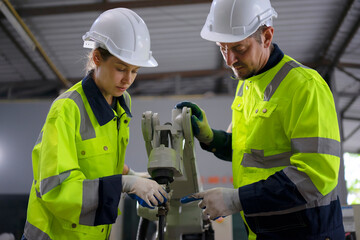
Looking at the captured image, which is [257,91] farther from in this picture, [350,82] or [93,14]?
[350,82]

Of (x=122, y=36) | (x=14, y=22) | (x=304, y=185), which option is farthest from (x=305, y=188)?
(x=14, y=22)

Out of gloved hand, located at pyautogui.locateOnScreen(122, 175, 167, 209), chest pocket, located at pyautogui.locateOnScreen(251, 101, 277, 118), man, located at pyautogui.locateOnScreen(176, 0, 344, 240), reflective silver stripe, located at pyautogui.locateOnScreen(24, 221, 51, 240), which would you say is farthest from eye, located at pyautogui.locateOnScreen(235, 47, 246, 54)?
reflective silver stripe, located at pyautogui.locateOnScreen(24, 221, 51, 240)

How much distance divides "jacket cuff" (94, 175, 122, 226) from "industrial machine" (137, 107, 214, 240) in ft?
0.56

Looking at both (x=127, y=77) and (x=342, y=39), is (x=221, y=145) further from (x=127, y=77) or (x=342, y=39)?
(x=342, y=39)

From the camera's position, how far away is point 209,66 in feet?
24.5

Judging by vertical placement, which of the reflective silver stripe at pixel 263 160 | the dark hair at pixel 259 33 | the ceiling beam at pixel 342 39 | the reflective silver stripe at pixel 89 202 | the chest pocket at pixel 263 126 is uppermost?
the ceiling beam at pixel 342 39

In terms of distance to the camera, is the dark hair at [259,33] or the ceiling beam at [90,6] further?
the ceiling beam at [90,6]

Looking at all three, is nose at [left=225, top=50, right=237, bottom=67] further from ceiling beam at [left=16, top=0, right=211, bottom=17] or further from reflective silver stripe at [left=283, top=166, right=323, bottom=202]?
ceiling beam at [left=16, top=0, right=211, bottom=17]

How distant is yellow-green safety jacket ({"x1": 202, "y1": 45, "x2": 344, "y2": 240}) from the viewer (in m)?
1.48

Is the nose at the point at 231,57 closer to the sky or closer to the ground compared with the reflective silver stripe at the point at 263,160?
closer to the sky

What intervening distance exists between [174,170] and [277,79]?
66 centimetres

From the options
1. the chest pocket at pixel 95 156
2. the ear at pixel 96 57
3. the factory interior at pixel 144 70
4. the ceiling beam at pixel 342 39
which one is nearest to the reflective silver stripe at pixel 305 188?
the chest pocket at pixel 95 156

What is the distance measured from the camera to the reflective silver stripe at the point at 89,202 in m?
1.46

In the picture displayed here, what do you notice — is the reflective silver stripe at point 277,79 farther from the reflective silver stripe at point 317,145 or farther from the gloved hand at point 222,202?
the gloved hand at point 222,202
